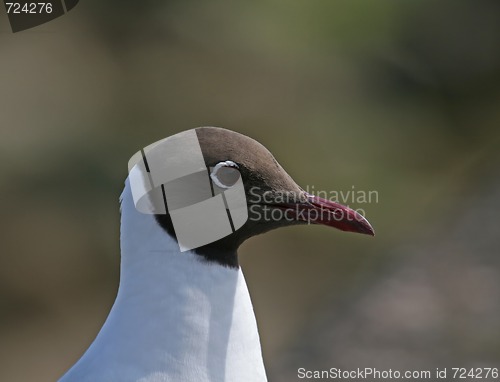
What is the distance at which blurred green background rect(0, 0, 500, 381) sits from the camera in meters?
4.72

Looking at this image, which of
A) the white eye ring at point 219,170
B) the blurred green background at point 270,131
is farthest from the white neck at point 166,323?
the blurred green background at point 270,131

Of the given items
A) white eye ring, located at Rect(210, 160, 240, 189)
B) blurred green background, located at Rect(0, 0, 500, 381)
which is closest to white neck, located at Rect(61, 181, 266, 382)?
white eye ring, located at Rect(210, 160, 240, 189)

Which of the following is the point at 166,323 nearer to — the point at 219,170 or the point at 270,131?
the point at 219,170

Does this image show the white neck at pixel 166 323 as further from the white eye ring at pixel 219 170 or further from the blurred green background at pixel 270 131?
the blurred green background at pixel 270 131

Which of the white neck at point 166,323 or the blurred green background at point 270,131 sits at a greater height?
the white neck at point 166,323

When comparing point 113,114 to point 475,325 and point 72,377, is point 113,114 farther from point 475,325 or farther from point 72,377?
point 72,377

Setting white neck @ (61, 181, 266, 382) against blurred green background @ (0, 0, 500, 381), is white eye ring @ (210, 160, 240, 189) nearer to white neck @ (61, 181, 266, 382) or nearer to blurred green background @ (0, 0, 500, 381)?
white neck @ (61, 181, 266, 382)

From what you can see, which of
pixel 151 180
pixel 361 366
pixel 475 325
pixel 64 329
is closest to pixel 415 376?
pixel 361 366

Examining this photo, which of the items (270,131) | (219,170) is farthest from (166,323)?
(270,131)

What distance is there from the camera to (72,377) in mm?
1873

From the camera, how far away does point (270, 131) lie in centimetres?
500

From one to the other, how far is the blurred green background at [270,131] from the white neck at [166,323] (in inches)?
99.8

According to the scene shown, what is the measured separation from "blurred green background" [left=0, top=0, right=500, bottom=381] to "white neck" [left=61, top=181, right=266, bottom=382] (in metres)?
2.54

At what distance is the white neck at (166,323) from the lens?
72.1 inches
